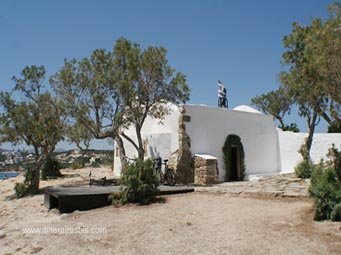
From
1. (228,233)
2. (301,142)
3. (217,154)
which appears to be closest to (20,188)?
(217,154)

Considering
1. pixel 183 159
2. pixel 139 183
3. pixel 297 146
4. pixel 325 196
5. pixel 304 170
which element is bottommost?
pixel 325 196

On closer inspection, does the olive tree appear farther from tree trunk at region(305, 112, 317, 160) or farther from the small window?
tree trunk at region(305, 112, 317, 160)

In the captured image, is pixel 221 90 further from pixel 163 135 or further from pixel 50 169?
pixel 50 169

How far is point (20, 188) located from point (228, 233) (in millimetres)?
11734

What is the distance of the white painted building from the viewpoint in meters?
17.7

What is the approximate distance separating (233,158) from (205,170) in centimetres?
357

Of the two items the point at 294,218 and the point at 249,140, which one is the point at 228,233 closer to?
the point at 294,218

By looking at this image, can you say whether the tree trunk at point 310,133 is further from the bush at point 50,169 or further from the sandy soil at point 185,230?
the bush at point 50,169

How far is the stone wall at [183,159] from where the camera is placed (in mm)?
16828

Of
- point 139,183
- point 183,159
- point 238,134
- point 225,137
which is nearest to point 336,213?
point 139,183

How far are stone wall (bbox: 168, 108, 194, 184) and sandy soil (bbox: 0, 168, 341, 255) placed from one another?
224 inches

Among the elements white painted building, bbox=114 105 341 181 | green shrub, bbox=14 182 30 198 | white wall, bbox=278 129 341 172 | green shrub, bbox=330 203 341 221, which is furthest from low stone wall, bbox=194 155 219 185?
green shrub, bbox=330 203 341 221

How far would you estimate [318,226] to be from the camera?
23.7 feet

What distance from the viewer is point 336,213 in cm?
737
